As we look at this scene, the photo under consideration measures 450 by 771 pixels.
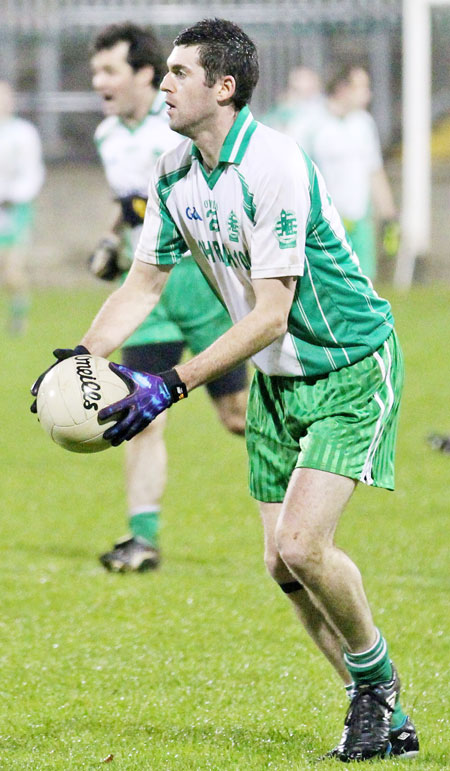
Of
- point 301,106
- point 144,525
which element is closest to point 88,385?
point 144,525

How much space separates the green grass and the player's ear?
74.6 inches

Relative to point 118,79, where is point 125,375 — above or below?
below

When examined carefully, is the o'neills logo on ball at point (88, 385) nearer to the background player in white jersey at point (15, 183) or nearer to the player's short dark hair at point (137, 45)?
the player's short dark hair at point (137, 45)

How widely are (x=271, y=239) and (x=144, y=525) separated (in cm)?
288

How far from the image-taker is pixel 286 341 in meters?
4.03

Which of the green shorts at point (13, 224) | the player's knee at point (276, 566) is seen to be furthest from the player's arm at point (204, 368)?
the green shorts at point (13, 224)

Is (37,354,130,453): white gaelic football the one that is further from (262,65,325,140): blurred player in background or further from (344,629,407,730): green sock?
(262,65,325,140): blurred player in background

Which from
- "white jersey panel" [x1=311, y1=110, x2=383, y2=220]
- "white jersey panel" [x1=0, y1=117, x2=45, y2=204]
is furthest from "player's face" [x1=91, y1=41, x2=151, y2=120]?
"white jersey panel" [x1=0, y1=117, x2=45, y2=204]

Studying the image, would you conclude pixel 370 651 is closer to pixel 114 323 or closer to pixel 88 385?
pixel 88 385

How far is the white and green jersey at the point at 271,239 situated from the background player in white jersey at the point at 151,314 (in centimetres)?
A: 229

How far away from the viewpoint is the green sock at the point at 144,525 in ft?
21.1

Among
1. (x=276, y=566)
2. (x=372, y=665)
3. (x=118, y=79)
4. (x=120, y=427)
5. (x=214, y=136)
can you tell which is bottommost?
(x=372, y=665)

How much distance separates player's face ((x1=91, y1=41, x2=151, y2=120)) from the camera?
6.49 meters

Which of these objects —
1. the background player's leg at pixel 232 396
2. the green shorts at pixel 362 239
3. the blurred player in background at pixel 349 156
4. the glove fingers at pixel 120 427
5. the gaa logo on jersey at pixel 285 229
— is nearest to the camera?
the glove fingers at pixel 120 427
